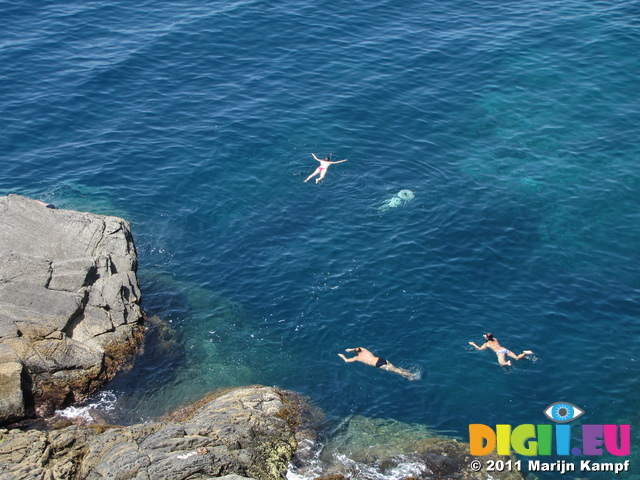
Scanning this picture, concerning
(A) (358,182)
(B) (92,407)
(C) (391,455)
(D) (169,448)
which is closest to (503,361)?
(C) (391,455)

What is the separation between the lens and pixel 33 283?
2792 cm

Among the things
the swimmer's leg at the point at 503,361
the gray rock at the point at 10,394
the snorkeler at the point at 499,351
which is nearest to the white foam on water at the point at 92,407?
the gray rock at the point at 10,394

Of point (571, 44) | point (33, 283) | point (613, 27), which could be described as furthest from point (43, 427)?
point (613, 27)

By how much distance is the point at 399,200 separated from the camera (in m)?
37.9

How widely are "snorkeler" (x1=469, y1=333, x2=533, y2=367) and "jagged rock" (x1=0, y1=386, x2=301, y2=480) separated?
9902 mm

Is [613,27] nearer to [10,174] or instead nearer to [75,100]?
[75,100]

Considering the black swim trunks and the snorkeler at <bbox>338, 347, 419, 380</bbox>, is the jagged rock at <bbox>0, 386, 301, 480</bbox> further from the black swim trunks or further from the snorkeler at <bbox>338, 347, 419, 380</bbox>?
the black swim trunks

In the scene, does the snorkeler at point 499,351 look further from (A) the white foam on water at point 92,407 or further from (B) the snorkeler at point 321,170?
(A) the white foam on water at point 92,407

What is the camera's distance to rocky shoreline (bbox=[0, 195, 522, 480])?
67.6 ft

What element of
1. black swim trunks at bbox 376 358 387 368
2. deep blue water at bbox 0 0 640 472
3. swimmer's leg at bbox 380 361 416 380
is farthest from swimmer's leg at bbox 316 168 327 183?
swimmer's leg at bbox 380 361 416 380

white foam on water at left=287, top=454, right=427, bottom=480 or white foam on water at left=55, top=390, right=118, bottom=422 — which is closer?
white foam on water at left=287, top=454, right=427, bottom=480

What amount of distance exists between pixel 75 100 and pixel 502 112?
111ft

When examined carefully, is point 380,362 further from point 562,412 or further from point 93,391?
point 93,391

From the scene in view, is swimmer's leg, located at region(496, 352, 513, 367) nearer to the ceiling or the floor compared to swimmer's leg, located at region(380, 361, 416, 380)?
nearer to the floor
